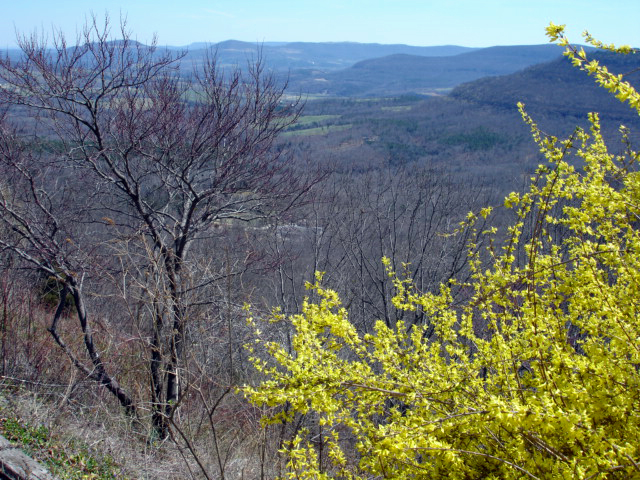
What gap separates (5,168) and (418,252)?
8184 millimetres

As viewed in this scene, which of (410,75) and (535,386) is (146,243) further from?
(410,75)

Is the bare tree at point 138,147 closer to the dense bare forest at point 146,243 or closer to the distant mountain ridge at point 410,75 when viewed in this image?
the dense bare forest at point 146,243

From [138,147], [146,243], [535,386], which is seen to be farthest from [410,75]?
[535,386]

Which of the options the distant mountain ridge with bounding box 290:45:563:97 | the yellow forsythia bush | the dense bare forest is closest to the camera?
the yellow forsythia bush

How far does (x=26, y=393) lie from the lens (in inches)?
238

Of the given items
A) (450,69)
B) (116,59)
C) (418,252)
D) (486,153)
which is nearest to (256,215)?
(116,59)

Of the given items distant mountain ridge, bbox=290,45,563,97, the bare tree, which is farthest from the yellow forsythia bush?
distant mountain ridge, bbox=290,45,563,97

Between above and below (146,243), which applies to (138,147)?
above

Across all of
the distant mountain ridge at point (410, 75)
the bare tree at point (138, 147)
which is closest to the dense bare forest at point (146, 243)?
the bare tree at point (138, 147)

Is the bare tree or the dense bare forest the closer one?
the dense bare forest

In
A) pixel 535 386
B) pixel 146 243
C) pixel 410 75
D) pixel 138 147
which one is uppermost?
pixel 410 75

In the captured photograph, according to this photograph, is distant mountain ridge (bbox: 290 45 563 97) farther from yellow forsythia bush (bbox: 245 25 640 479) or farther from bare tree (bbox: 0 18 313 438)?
yellow forsythia bush (bbox: 245 25 640 479)

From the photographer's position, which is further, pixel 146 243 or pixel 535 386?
pixel 146 243

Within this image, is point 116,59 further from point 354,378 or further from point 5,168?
point 354,378
